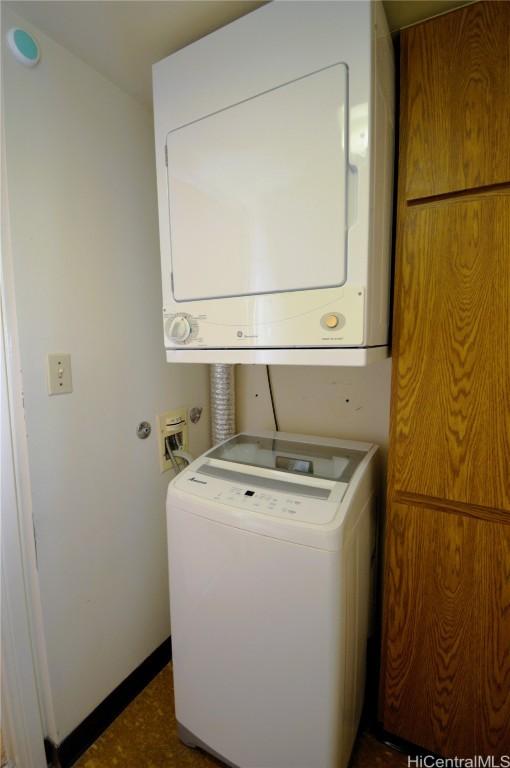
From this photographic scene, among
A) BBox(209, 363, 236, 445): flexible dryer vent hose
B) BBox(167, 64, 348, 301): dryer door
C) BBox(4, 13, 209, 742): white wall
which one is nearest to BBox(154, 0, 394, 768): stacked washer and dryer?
BBox(167, 64, 348, 301): dryer door

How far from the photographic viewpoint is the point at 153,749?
1.16 metres

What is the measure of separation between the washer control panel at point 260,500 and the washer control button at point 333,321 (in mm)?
456

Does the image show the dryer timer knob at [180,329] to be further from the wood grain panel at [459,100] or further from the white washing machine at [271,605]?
the wood grain panel at [459,100]

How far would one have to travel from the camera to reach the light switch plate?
1.02 m

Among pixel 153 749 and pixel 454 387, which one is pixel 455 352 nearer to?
pixel 454 387

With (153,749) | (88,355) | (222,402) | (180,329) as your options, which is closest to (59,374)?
(88,355)

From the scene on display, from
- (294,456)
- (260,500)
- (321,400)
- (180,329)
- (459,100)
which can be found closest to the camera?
(459,100)

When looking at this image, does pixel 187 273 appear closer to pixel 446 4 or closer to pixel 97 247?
pixel 97 247

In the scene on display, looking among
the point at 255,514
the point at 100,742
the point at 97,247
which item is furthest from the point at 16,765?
the point at 97,247

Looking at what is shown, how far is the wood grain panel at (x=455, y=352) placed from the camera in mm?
856

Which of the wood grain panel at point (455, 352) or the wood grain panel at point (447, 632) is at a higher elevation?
the wood grain panel at point (455, 352)

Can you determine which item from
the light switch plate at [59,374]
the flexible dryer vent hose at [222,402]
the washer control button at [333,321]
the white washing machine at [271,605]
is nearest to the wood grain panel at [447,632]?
the white washing machine at [271,605]

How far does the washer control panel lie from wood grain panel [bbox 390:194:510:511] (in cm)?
30

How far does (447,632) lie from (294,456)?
66 cm
